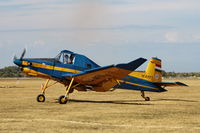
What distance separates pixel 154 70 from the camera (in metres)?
22.6

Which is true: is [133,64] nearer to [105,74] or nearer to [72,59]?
[105,74]

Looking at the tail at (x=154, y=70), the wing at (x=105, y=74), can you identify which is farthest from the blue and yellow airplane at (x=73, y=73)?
the tail at (x=154, y=70)

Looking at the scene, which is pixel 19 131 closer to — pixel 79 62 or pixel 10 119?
pixel 10 119

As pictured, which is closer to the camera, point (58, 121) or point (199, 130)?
point (199, 130)

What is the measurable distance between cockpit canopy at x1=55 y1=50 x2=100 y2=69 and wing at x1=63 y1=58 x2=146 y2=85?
2.87 ft

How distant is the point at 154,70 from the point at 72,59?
16.7 ft

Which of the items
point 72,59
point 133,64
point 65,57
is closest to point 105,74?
point 133,64

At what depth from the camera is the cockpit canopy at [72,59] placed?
20.4m

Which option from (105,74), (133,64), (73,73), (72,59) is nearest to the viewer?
(133,64)

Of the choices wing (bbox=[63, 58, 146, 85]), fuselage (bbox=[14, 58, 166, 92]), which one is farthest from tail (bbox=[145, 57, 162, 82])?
wing (bbox=[63, 58, 146, 85])

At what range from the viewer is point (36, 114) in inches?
551

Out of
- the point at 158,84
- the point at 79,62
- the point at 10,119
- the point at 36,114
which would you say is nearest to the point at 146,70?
the point at 158,84

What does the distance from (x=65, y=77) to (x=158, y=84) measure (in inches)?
220

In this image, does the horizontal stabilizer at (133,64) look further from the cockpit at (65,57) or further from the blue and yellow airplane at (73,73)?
the cockpit at (65,57)
